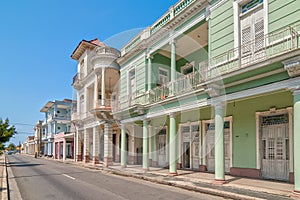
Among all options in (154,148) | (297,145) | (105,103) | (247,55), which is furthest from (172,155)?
(105,103)

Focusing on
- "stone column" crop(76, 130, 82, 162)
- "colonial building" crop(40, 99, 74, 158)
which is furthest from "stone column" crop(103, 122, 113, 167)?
"colonial building" crop(40, 99, 74, 158)

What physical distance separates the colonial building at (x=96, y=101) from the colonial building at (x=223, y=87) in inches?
110

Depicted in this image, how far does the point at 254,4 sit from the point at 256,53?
1919mm

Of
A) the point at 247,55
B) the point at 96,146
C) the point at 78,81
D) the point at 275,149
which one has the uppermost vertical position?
the point at 78,81

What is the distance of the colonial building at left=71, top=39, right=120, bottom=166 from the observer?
2023 centimetres

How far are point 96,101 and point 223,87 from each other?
44.4 ft

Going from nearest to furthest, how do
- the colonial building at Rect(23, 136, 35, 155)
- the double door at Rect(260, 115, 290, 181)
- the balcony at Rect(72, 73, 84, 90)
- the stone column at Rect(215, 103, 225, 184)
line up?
the stone column at Rect(215, 103, 225, 184)
the double door at Rect(260, 115, 290, 181)
the balcony at Rect(72, 73, 84, 90)
the colonial building at Rect(23, 136, 35, 155)

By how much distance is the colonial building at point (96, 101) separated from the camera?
2023cm

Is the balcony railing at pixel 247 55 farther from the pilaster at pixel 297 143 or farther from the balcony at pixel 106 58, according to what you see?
the balcony at pixel 106 58

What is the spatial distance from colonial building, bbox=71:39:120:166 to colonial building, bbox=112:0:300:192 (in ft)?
9.19

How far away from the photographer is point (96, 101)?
69.2ft

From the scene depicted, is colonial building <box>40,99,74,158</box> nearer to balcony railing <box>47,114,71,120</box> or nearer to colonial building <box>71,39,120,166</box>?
balcony railing <box>47,114,71,120</box>

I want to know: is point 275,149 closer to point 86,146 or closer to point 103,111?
point 103,111

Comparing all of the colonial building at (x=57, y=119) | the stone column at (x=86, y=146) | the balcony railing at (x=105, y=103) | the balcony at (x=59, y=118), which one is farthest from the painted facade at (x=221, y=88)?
the balcony at (x=59, y=118)
